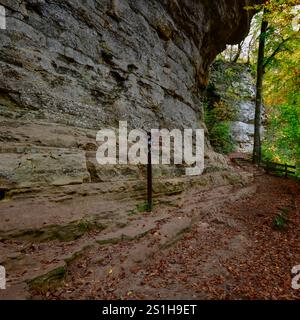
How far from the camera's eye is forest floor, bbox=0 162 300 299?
4.30m

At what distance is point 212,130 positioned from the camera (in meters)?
20.3

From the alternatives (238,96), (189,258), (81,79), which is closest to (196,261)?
(189,258)

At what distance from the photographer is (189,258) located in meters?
5.67

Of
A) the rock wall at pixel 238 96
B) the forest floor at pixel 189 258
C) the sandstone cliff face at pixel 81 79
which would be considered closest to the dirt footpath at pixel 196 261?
the forest floor at pixel 189 258

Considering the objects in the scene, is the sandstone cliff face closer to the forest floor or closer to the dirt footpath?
the forest floor

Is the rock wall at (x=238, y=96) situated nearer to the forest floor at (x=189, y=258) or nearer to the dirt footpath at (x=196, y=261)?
the forest floor at (x=189, y=258)

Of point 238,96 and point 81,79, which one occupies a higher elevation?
point 238,96

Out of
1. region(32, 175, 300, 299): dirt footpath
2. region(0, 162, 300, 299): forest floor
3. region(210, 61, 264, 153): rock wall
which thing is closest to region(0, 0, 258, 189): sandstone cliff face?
region(0, 162, 300, 299): forest floor

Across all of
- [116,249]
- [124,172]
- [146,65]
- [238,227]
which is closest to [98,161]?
[124,172]

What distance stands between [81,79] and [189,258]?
20.6 ft

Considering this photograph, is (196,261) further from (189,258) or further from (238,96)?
(238,96)

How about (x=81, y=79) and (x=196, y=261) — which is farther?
(x=81, y=79)

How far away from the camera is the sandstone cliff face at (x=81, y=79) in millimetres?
6176

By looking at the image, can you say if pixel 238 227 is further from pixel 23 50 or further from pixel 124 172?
pixel 23 50
